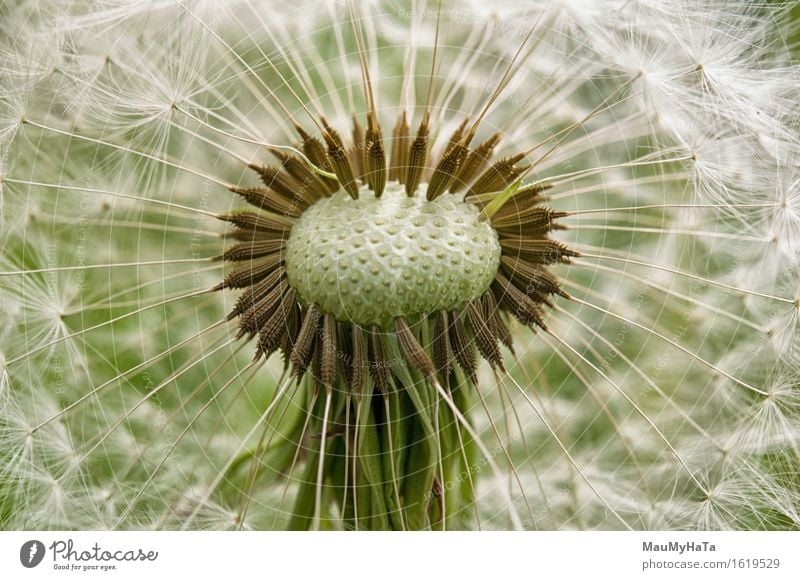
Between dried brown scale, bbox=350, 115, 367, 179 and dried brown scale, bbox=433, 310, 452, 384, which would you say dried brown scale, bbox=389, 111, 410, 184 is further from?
dried brown scale, bbox=433, 310, 452, 384

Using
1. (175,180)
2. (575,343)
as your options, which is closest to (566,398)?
(575,343)

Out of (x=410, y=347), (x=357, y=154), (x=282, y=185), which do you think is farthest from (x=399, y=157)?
(x=410, y=347)

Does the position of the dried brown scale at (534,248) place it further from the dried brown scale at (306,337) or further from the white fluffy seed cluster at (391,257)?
the dried brown scale at (306,337)

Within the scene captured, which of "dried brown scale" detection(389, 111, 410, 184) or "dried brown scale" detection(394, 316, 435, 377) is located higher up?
"dried brown scale" detection(389, 111, 410, 184)

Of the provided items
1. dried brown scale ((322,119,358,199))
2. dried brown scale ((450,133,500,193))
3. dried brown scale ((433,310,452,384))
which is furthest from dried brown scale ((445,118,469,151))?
dried brown scale ((433,310,452,384))

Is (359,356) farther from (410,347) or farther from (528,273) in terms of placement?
(528,273)
